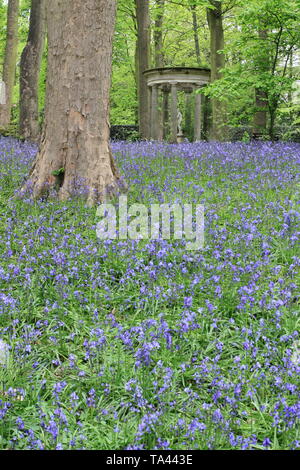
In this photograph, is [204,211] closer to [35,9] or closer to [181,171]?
[181,171]

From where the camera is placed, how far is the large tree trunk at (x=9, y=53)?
59.5 feet

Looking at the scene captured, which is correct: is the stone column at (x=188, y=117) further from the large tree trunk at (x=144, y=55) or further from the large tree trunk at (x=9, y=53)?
the large tree trunk at (x=9, y=53)

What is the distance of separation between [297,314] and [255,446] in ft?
4.42

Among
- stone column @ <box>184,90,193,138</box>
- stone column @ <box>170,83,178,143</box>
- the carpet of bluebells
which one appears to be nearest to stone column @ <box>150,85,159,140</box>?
stone column @ <box>170,83,178,143</box>

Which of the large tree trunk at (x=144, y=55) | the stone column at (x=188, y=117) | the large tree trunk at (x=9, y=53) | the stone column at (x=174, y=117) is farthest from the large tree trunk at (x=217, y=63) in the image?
the large tree trunk at (x=9, y=53)

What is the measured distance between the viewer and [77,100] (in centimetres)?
629

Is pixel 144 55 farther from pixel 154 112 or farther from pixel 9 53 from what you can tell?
pixel 9 53

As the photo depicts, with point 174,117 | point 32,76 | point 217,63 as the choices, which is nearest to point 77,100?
point 32,76

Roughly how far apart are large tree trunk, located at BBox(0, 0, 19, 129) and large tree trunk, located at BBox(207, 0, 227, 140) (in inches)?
306

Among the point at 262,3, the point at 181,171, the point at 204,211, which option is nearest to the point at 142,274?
the point at 204,211

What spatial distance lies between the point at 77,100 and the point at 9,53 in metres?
14.1

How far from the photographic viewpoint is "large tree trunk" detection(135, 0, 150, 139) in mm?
16562

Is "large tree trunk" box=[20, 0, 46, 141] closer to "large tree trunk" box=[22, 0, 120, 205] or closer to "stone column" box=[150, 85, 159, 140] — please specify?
"stone column" box=[150, 85, 159, 140]

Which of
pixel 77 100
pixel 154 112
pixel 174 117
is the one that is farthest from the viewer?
pixel 154 112
